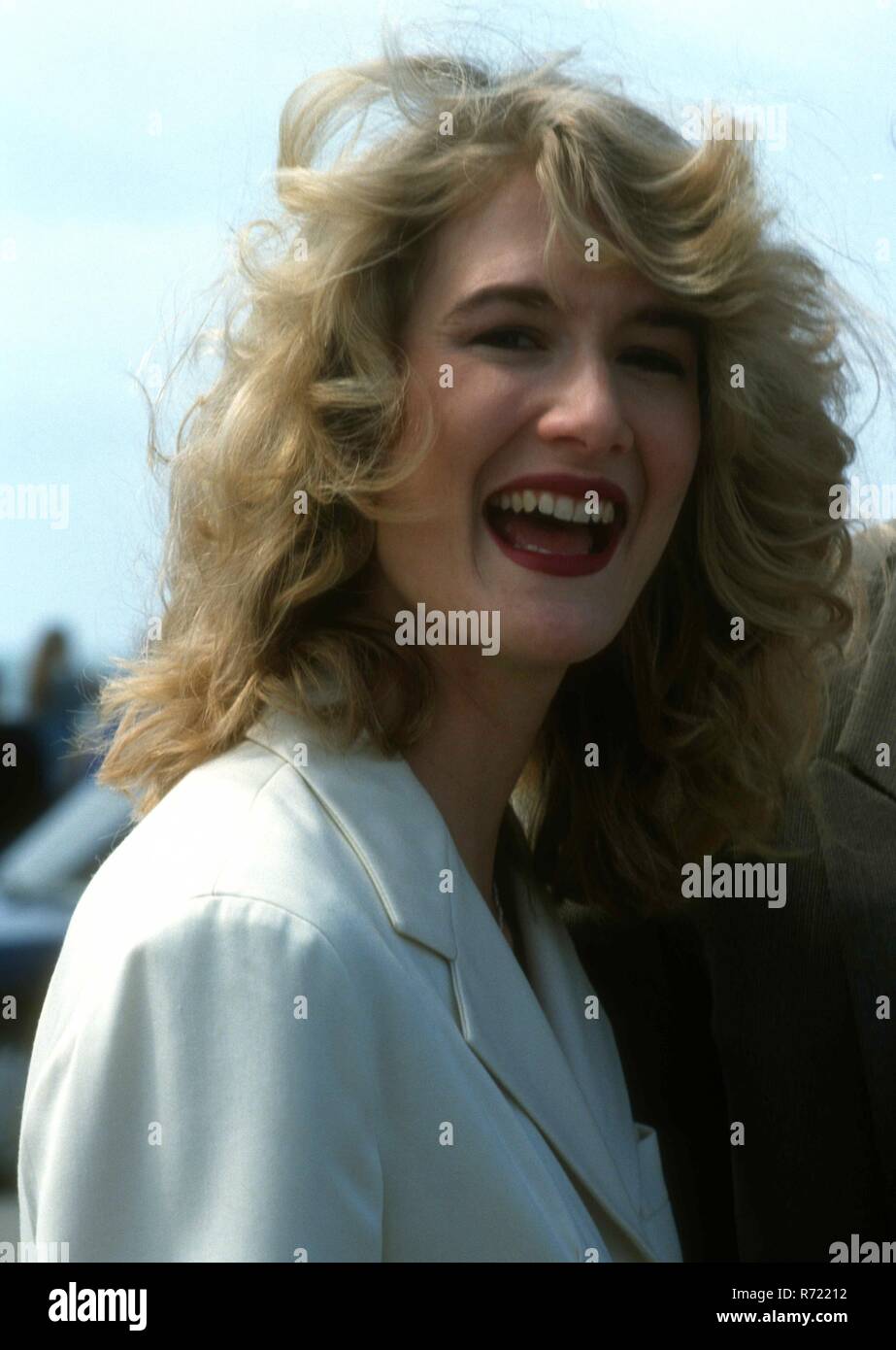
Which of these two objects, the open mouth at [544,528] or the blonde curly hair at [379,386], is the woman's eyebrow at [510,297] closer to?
the blonde curly hair at [379,386]

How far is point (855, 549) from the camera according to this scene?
9.10ft

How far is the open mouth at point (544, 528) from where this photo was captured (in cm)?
218

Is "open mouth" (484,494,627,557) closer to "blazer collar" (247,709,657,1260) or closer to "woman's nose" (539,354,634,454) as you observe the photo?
"woman's nose" (539,354,634,454)

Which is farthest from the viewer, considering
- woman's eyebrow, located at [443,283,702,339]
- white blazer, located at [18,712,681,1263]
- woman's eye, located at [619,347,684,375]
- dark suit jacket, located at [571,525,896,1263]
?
dark suit jacket, located at [571,525,896,1263]

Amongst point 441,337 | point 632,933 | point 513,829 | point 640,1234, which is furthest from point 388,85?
point 640,1234

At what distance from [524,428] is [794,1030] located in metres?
0.98

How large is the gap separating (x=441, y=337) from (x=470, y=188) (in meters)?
0.19

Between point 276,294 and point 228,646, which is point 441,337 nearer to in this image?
point 276,294

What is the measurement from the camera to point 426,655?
2221mm

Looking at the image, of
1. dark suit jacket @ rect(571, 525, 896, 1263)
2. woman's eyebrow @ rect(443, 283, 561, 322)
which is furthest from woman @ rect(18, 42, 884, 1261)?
dark suit jacket @ rect(571, 525, 896, 1263)

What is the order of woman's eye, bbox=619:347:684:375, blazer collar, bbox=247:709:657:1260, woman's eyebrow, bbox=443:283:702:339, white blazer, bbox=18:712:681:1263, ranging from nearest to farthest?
white blazer, bbox=18:712:681:1263
blazer collar, bbox=247:709:657:1260
woman's eyebrow, bbox=443:283:702:339
woman's eye, bbox=619:347:684:375

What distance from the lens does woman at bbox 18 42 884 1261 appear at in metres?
1.67

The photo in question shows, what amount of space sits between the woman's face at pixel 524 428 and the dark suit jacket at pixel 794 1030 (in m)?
0.57

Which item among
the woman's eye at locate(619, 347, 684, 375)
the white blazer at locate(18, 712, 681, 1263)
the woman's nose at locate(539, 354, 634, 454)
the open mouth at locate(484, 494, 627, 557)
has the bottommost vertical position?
the white blazer at locate(18, 712, 681, 1263)
